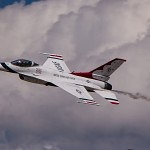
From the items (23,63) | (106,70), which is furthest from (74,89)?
(23,63)

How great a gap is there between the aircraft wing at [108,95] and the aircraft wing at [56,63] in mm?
8561

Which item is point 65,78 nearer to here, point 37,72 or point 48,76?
point 48,76

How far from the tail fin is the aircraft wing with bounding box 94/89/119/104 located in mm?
3250

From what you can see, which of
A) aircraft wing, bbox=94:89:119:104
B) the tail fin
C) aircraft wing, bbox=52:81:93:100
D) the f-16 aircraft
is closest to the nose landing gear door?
the f-16 aircraft

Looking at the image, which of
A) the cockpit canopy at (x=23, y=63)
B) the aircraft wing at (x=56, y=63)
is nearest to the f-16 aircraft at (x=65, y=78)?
the cockpit canopy at (x=23, y=63)

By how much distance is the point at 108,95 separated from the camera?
460 feet

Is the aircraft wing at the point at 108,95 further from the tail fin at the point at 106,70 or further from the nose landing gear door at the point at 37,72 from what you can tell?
the nose landing gear door at the point at 37,72

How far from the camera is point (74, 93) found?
138 metres

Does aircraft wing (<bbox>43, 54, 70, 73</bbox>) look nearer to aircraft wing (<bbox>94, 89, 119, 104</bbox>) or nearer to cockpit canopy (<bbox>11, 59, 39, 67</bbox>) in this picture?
cockpit canopy (<bbox>11, 59, 39, 67</bbox>)

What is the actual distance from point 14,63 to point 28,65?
95.6 inches

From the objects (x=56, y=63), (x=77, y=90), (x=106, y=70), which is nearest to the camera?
(x=77, y=90)

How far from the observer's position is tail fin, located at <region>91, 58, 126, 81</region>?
144250 millimetres

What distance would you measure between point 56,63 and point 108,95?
14.0 m

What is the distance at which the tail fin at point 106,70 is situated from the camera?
473ft
